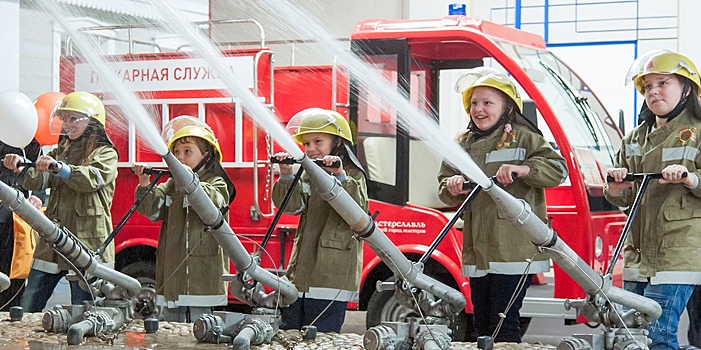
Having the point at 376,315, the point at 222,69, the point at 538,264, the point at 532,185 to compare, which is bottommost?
the point at 376,315

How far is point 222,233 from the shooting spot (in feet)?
18.7

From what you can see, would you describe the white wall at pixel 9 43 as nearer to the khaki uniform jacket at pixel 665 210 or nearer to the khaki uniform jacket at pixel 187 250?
the khaki uniform jacket at pixel 187 250

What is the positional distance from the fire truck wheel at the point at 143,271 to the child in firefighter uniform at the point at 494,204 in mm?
3384

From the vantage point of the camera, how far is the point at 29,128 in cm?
780

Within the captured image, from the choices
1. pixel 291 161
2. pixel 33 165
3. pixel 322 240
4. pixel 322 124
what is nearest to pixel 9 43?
pixel 33 165

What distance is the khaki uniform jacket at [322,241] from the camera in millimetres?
6262

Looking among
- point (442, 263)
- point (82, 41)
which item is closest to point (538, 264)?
point (442, 263)

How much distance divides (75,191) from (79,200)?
0.07m

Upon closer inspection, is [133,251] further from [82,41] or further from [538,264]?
[538,264]

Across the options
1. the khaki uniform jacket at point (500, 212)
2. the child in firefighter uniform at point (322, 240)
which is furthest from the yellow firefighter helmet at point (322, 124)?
the khaki uniform jacket at point (500, 212)

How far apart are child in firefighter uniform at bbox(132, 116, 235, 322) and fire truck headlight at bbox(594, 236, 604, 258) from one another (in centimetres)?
254

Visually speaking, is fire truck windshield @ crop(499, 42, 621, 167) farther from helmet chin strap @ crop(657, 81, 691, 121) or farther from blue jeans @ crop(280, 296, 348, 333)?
blue jeans @ crop(280, 296, 348, 333)

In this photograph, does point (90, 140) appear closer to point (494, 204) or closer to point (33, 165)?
point (33, 165)

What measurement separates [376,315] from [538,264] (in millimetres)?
2171
